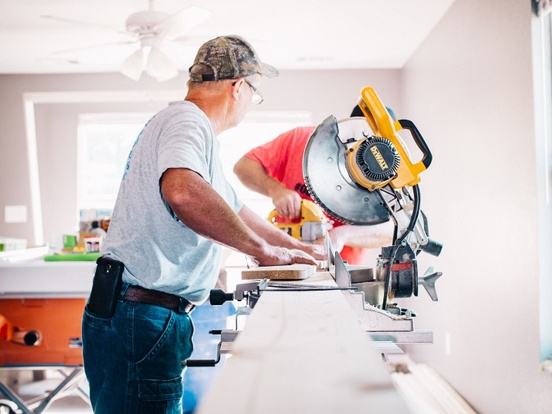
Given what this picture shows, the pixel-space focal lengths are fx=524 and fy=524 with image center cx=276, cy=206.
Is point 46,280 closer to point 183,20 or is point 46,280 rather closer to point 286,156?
point 286,156

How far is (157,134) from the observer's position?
1.29m

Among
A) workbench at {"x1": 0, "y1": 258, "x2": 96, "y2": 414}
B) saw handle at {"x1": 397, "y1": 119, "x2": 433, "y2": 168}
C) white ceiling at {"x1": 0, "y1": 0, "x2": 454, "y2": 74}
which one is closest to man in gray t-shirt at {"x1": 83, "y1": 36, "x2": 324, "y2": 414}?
saw handle at {"x1": 397, "y1": 119, "x2": 433, "y2": 168}

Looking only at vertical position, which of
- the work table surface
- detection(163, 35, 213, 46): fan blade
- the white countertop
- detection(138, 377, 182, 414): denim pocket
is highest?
detection(163, 35, 213, 46): fan blade

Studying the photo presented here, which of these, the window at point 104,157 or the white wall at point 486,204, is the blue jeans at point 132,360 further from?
the window at point 104,157

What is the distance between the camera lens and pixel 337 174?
4.09 feet

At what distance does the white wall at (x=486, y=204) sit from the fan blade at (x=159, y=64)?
1.86m

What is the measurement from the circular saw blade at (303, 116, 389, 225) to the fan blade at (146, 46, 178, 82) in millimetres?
2409

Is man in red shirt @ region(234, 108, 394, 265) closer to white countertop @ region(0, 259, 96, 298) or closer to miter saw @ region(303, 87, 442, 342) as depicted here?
miter saw @ region(303, 87, 442, 342)

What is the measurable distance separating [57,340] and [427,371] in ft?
8.73

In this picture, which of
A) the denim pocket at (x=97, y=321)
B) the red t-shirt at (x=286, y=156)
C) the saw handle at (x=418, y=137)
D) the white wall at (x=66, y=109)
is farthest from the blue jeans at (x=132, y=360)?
the white wall at (x=66, y=109)

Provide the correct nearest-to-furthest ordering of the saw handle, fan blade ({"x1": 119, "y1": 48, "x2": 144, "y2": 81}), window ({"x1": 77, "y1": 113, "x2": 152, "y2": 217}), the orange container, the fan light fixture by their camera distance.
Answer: the saw handle < the orange container < the fan light fixture < fan blade ({"x1": 119, "y1": 48, "x2": 144, "y2": 81}) < window ({"x1": 77, "y1": 113, "x2": 152, "y2": 217})

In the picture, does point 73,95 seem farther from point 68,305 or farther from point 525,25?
point 525,25

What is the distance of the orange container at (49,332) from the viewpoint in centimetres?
261

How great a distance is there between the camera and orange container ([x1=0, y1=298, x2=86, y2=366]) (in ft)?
8.57
